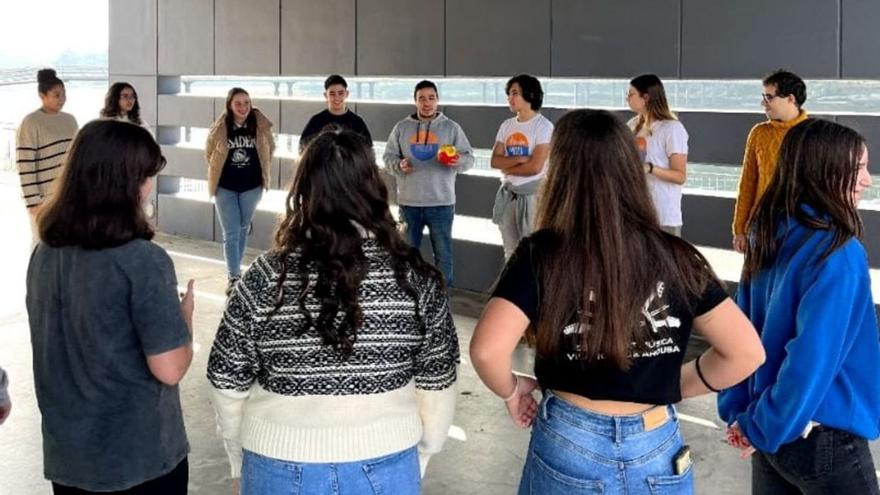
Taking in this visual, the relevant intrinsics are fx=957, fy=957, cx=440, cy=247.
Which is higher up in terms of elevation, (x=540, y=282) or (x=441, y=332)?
(x=540, y=282)

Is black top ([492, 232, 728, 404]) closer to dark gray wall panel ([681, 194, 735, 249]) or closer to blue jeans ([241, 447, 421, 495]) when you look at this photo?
blue jeans ([241, 447, 421, 495])

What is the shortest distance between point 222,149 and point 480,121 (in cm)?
197

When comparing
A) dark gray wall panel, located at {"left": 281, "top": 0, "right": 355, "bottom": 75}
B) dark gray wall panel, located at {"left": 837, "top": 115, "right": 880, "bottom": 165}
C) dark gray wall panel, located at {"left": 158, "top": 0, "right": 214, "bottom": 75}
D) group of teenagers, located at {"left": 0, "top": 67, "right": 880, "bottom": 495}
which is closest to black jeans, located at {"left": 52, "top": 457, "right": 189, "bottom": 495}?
group of teenagers, located at {"left": 0, "top": 67, "right": 880, "bottom": 495}

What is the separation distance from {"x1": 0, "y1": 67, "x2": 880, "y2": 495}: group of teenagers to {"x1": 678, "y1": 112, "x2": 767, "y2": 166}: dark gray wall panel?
12.7 ft

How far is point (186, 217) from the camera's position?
10.4 metres

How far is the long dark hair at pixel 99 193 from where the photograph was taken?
2100 millimetres

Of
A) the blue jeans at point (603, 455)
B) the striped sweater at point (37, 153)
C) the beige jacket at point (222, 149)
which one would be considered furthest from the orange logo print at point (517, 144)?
the blue jeans at point (603, 455)

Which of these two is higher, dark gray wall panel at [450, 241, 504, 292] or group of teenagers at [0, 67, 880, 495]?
group of teenagers at [0, 67, 880, 495]

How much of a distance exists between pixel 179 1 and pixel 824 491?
947cm

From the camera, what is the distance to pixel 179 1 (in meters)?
10.2

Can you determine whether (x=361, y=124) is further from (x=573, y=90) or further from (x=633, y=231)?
(x=633, y=231)

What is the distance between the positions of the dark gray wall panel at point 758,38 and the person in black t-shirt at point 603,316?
411cm

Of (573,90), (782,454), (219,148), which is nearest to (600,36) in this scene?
(573,90)

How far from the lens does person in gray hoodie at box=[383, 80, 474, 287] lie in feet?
21.9
